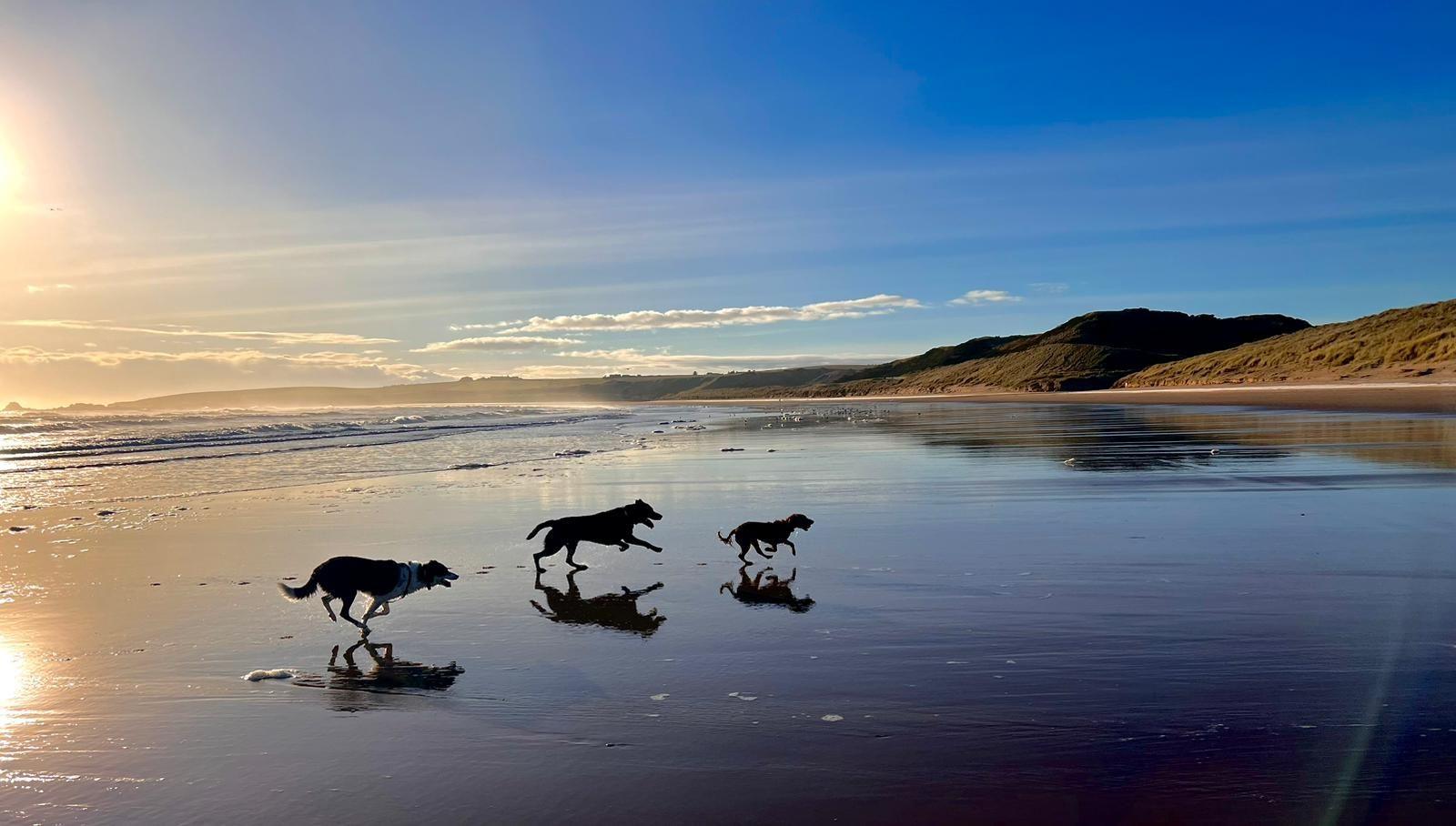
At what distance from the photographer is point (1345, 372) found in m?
58.4

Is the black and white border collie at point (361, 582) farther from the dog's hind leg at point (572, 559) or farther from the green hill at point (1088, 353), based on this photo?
the green hill at point (1088, 353)

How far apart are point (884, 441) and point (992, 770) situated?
78.6 ft

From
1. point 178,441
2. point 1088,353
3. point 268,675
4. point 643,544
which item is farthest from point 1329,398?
point 1088,353

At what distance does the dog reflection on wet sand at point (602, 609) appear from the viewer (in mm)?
7344

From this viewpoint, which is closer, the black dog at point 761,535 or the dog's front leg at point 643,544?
the black dog at point 761,535

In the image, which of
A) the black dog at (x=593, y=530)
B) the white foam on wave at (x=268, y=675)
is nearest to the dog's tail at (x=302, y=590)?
the white foam on wave at (x=268, y=675)

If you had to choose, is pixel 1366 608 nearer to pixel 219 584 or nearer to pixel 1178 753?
pixel 1178 753

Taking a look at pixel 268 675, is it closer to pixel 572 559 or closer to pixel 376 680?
pixel 376 680

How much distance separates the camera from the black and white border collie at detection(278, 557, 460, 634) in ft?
24.1

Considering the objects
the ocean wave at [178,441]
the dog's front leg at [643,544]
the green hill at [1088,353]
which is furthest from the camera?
the green hill at [1088,353]

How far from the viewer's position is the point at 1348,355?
62656 millimetres

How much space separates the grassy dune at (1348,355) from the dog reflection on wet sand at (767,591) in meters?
56.0

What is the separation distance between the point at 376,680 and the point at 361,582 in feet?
4.89

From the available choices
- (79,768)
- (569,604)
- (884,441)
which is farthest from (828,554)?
(884,441)
